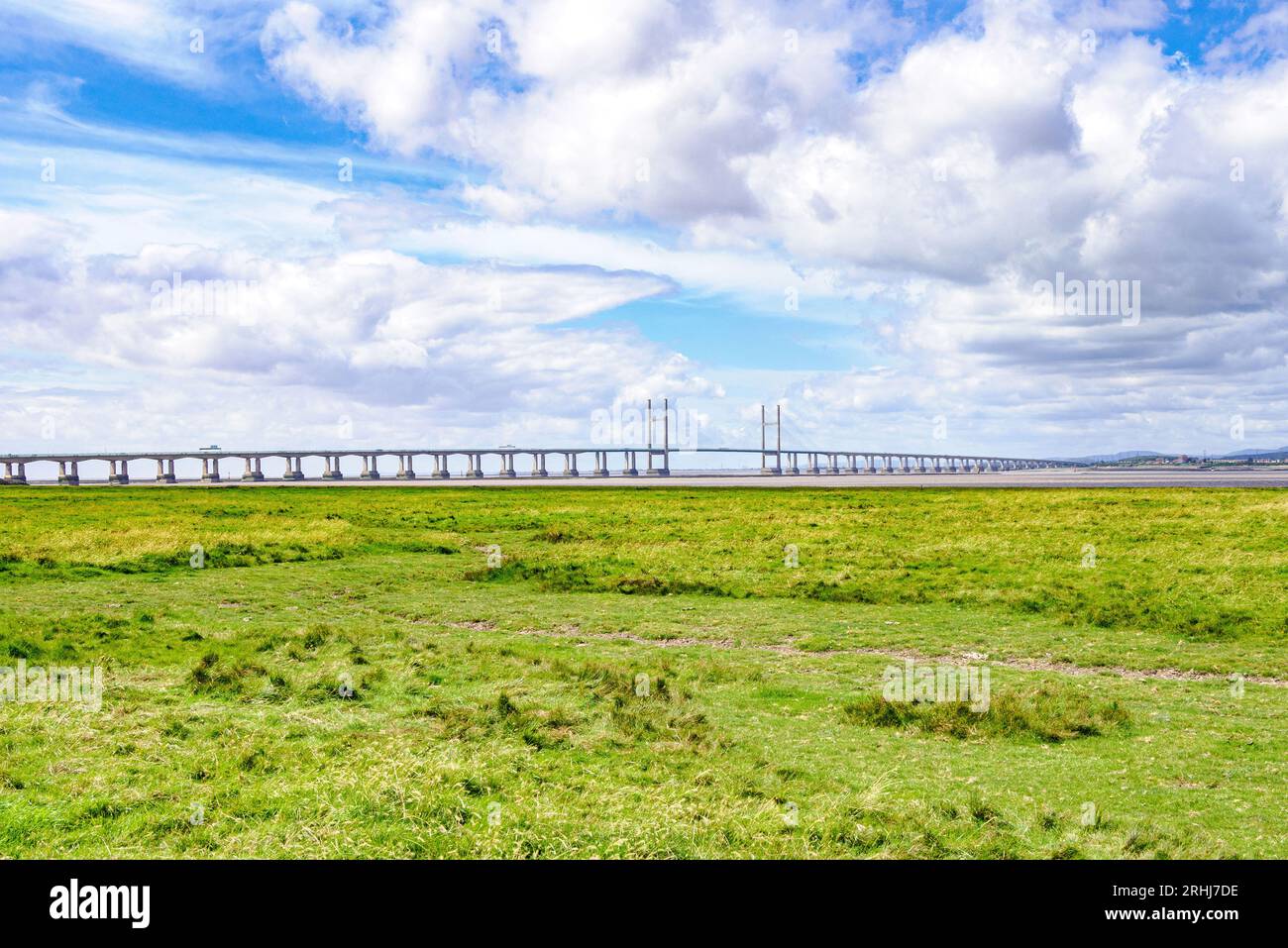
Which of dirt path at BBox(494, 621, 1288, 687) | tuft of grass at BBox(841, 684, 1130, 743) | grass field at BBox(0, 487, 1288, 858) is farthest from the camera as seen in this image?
dirt path at BBox(494, 621, 1288, 687)

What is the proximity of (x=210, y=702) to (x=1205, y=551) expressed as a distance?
39104 mm

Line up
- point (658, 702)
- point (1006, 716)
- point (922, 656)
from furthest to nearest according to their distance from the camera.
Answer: point (922, 656) → point (658, 702) → point (1006, 716)

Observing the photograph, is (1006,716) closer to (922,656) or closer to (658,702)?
(658,702)

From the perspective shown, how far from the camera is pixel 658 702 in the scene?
19453 millimetres

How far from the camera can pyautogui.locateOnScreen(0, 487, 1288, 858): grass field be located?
12.1 metres

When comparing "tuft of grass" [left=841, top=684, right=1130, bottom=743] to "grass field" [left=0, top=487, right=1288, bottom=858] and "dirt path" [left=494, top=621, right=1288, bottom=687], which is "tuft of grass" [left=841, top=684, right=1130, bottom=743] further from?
"dirt path" [left=494, top=621, right=1288, bottom=687]

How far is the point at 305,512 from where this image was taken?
245ft

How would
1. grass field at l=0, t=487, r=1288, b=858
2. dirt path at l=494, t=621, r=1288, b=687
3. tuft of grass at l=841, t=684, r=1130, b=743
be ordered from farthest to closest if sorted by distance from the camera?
dirt path at l=494, t=621, r=1288, b=687, tuft of grass at l=841, t=684, r=1130, b=743, grass field at l=0, t=487, r=1288, b=858

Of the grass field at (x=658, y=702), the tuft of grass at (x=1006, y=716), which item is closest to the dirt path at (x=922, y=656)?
the grass field at (x=658, y=702)

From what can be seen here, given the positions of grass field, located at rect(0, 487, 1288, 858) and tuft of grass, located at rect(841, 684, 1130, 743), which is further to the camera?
tuft of grass, located at rect(841, 684, 1130, 743)

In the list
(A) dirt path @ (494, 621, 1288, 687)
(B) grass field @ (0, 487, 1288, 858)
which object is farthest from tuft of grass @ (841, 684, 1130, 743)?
(A) dirt path @ (494, 621, 1288, 687)

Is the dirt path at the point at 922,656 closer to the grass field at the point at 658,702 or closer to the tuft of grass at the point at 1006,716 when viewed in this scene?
the grass field at the point at 658,702

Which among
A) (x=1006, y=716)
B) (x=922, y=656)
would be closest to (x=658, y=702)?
(x=1006, y=716)
